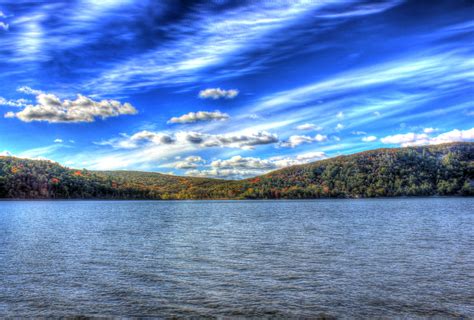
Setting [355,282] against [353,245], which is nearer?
[355,282]

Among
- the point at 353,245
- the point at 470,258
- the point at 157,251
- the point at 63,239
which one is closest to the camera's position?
the point at 470,258

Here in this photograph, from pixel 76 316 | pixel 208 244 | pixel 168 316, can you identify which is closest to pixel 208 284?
pixel 168 316

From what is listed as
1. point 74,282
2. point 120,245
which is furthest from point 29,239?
point 74,282

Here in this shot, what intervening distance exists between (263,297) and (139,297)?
6861 millimetres

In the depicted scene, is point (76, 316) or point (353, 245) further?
point (353, 245)

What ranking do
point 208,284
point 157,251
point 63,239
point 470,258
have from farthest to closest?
point 63,239, point 157,251, point 470,258, point 208,284

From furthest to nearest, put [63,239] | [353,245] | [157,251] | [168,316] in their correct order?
1. [63,239]
2. [353,245]
3. [157,251]
4. [168,316]

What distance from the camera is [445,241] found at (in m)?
Result: 38.9

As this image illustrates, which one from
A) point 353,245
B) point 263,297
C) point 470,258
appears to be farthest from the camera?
point 353,245

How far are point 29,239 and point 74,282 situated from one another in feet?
84.7

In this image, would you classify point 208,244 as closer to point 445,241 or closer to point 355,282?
point 355,282

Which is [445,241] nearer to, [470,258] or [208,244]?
[470,258]

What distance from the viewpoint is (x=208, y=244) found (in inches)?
1531

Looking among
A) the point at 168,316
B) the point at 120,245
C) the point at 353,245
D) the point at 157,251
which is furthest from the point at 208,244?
the point at 168,316
